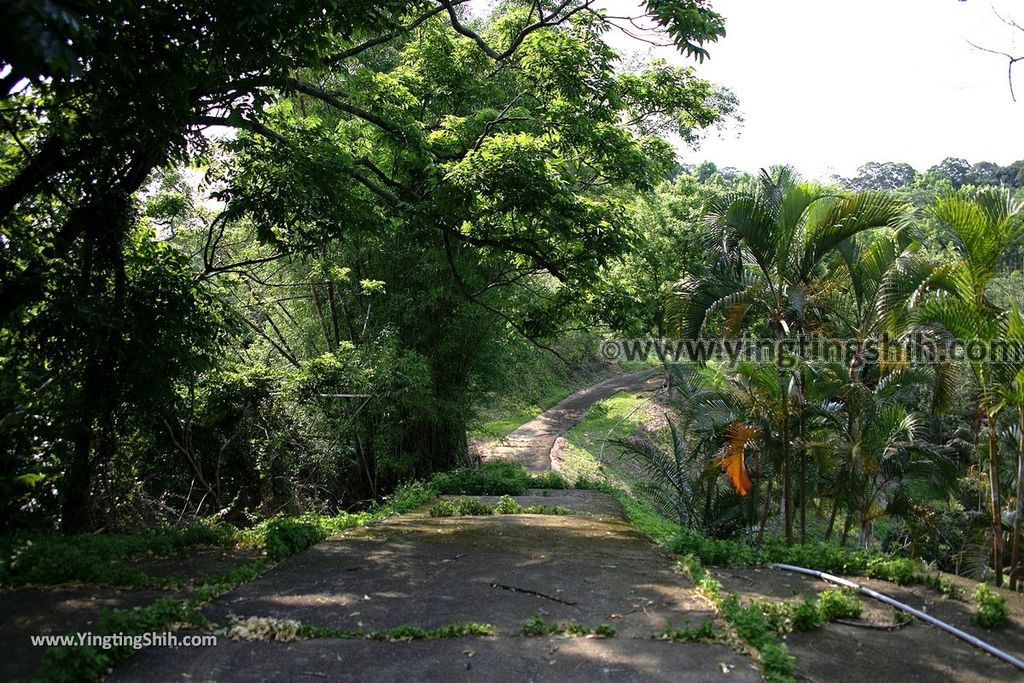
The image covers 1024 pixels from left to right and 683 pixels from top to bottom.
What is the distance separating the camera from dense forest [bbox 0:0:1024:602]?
670 centimetres

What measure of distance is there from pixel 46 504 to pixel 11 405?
1391 mm

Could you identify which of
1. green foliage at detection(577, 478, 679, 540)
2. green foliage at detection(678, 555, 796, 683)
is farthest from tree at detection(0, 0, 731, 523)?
green foliage at detection(678, 555, 796, 683)

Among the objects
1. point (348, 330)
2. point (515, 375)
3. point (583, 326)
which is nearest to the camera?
point (583, 326)

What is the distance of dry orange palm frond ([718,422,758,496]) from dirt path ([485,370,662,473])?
31.6ft

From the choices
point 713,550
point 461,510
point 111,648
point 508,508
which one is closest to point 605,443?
point 508,508

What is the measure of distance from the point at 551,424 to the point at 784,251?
20.6 m

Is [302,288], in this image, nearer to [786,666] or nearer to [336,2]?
[336,2]

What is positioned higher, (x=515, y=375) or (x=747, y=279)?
(x=747, y=279)

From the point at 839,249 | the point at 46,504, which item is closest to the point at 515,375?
the point at 839,249

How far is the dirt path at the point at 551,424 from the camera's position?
2330 centimetres

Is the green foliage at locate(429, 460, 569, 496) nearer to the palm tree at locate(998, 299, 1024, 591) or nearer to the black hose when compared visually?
the black hose

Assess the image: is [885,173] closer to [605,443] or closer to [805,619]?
[605,443]

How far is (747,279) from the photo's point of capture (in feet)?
36.4

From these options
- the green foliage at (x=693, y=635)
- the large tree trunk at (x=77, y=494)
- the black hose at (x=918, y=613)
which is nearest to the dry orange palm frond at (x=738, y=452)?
the black hose at (x=918, y=613)
